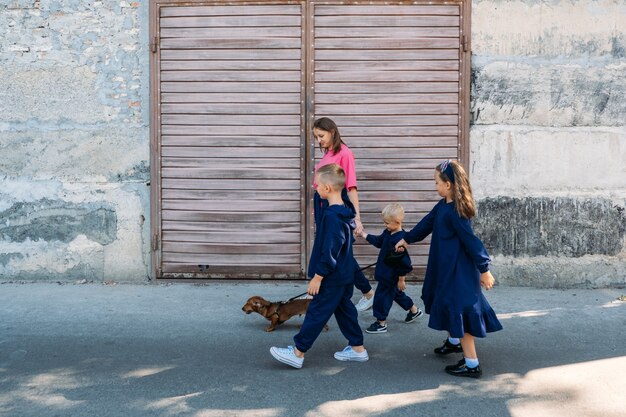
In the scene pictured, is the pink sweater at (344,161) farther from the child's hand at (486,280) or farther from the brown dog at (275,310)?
the child's hand at (486,280)

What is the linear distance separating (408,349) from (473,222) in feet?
7.47

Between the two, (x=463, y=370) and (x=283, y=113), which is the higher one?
(x=283, y=113)

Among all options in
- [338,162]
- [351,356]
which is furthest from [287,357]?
[338,162]

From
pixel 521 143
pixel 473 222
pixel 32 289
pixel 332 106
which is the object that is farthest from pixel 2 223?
pixel 521 143

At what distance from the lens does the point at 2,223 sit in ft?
26.0

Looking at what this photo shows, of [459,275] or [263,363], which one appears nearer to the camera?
[459,275]

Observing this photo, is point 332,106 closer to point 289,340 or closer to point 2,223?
point 289,340

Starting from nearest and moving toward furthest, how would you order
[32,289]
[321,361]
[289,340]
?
[321,361] < [289,340] < [32,289]

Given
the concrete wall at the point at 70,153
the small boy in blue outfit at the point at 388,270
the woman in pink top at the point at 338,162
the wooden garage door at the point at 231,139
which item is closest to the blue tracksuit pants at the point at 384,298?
the small boy in blue outfit at the point at 388,270

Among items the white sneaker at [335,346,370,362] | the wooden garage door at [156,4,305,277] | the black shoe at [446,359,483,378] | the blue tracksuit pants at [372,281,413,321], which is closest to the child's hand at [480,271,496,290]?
the black shoe at [446,359,483,378]

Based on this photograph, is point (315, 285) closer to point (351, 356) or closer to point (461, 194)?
point (351, 356)

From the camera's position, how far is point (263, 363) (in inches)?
216

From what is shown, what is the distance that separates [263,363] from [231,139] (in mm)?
2923

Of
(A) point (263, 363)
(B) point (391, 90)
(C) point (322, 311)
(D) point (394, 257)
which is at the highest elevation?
(B) point (391, 90)
